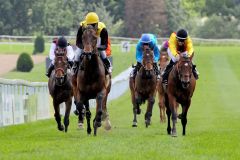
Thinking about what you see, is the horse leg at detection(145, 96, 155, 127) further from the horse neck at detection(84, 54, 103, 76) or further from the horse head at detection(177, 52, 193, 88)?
the horse neck at detection(84, 54, 103, 76)

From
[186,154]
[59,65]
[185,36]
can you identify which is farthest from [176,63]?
[186,154]

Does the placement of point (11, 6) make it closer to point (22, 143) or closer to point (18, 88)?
→ point (18, 88)

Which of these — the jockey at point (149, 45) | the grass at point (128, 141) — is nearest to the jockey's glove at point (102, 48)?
the grass at point (128, 141)

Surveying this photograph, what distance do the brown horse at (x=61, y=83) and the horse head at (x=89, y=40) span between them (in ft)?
5.91

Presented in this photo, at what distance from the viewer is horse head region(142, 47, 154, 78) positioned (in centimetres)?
2159

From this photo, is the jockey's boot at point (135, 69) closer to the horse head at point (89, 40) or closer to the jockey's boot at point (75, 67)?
the jockey's boot at point (75, 67)

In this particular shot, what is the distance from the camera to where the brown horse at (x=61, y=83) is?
61.5ft

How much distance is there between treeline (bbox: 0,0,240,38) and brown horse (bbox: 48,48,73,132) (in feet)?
266

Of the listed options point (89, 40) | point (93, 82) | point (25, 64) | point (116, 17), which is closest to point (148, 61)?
point (93, 82)

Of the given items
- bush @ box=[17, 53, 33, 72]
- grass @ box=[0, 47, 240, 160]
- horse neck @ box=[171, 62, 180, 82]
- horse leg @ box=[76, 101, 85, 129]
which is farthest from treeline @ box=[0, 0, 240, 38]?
horse neck @ box=[171, 62, 180, 82]

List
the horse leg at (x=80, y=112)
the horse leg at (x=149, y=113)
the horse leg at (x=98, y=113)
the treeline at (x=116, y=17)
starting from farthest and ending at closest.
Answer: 1. the treeline at (x=116, y=17)
2. the horse leg at (x=149, y=113)
3. the horse leg at (x=80, y=112)
4. the horse leg at (x=98, y=113)

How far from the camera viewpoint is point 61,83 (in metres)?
19.4

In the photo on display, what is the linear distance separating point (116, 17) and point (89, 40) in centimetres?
10105

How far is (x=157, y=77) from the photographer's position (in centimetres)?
2264
